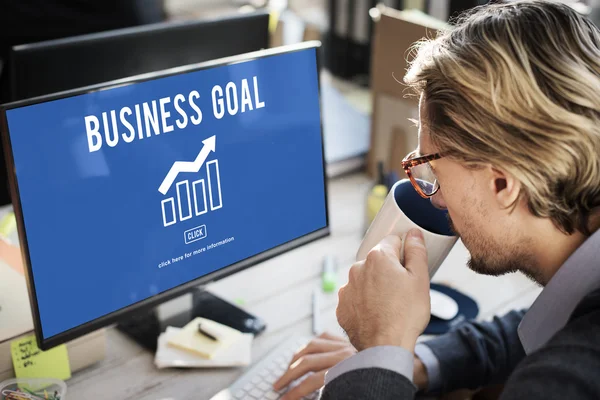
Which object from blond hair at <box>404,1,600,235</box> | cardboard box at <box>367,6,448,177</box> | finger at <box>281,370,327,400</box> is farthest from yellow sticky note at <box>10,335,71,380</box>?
cardboard box at <box>367,6,448,177</box>

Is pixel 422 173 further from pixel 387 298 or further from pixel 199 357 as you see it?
pixel 199 357

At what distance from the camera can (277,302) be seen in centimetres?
145

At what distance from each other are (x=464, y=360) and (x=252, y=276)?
1.67 feet

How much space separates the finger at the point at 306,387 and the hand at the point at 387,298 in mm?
130

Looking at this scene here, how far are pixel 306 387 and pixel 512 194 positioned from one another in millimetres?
459

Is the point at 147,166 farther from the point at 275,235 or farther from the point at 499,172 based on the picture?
the point at 499,172

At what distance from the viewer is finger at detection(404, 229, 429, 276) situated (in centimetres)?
106

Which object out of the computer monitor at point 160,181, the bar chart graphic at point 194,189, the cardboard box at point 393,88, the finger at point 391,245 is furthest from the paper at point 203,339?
the cardboard box at point 393,88

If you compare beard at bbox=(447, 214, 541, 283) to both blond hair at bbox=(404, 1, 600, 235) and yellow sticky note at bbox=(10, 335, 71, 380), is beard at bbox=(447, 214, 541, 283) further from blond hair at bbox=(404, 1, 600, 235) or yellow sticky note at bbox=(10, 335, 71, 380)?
yellow sticky note at bbox=(10, 335, 71, 380)

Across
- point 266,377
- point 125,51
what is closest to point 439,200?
point 266,377

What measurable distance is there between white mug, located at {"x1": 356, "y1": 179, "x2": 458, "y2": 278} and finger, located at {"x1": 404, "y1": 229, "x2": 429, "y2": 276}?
12 mm

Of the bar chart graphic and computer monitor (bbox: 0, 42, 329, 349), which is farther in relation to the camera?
the bar chart graphic

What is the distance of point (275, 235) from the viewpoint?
1.34 meters

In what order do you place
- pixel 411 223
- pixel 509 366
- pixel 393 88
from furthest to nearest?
pixel 393 88, pixel 509 366, pixel 411 223
